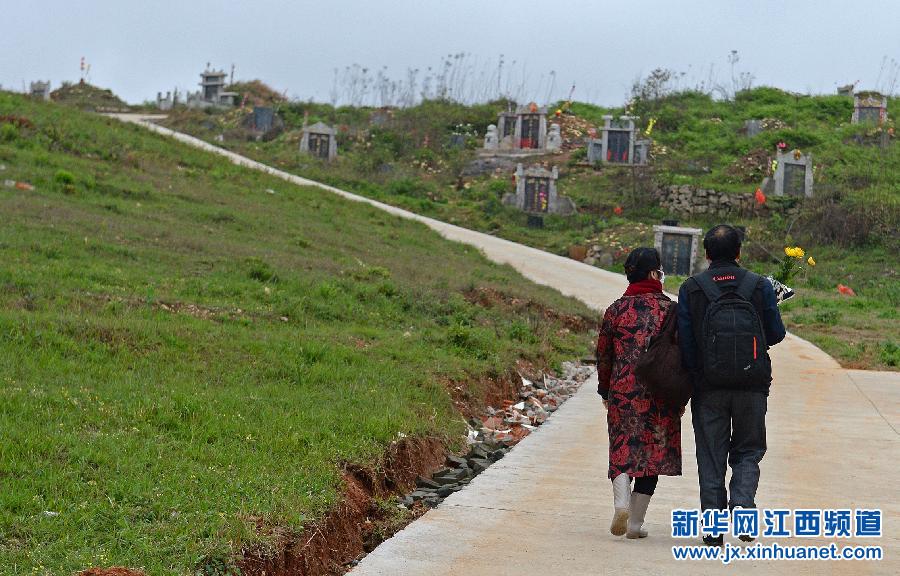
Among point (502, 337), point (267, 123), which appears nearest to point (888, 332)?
point (502, 337)

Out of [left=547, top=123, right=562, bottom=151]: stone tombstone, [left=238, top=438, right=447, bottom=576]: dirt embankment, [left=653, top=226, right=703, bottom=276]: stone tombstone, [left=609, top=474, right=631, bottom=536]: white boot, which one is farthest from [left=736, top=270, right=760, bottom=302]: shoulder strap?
[left=547, top=123, right=562, bottom=151]: stone tombstone

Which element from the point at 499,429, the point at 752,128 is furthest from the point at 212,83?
the point at 499,429

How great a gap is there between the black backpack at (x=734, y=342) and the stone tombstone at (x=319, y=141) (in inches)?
1499

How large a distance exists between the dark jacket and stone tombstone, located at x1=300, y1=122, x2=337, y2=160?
124 ft

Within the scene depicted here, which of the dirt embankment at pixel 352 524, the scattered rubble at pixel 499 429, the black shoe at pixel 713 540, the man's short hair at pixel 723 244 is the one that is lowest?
the scattered rubble at pixel 499 429

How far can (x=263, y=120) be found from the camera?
4831 cm

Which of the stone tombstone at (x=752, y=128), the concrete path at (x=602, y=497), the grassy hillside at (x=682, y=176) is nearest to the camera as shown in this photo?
the concrete path at (x=602, y=497)

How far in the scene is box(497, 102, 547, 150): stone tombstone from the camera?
43.8 meters

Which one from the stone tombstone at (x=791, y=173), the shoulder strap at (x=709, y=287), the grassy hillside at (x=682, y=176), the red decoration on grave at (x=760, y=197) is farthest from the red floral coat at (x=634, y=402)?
the stone tombstone at (x=791, y=173)

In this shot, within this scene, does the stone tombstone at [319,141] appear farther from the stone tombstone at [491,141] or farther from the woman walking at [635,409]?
the woman walking at [635,409]

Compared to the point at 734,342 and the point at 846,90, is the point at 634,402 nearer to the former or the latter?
the point at 734,342

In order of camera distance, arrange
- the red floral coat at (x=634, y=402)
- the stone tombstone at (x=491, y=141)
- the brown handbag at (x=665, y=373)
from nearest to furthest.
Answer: the brown handbag at (x=665, y=373), the red floral coat at (x=634, y=402), the stone tombstone at (x=491, y=141)

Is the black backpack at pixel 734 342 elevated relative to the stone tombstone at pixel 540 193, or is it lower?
lower

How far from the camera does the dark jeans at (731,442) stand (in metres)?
6.24
